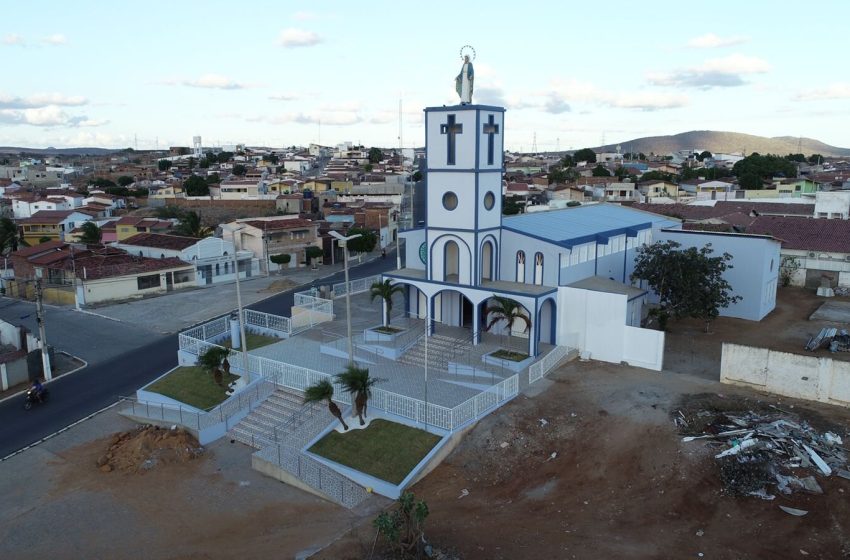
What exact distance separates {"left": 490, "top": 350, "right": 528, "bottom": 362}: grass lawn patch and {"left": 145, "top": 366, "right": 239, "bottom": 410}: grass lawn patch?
1061 cm

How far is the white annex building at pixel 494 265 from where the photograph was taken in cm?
2586

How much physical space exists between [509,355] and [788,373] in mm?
9583

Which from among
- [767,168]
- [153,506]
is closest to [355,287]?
[153,506]

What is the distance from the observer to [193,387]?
26.4 m

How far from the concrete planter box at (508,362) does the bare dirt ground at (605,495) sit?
202cm

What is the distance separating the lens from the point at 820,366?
2106cm

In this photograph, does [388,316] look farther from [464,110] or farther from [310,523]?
[310,523]

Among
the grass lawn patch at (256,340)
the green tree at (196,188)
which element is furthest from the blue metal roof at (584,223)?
the green tree at (196,188)

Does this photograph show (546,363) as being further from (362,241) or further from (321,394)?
(362,241)

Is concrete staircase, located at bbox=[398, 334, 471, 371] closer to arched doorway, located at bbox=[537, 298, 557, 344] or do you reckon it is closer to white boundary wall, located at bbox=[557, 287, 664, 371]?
arched doorway, located at bbox=[537, 298, 557, 344]

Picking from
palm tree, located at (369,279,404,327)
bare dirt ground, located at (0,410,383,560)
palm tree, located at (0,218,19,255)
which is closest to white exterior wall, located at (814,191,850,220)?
palm tree, located at (369,279,404,327)

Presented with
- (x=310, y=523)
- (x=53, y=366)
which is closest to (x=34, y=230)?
(x=53, y=366)

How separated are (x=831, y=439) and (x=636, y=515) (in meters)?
6.77

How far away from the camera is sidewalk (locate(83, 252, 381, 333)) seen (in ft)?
131
